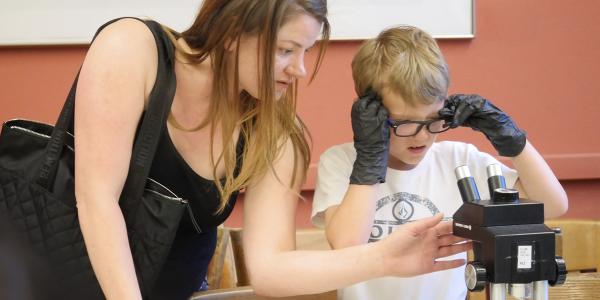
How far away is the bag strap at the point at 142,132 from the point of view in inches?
45.7

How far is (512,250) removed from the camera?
84 cm

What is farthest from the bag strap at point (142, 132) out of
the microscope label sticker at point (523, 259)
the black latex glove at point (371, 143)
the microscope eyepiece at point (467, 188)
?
the microscope label sticker at point (523, 259)

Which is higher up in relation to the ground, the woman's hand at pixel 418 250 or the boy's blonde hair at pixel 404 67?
the boy's blonde hair at pixel 404 67

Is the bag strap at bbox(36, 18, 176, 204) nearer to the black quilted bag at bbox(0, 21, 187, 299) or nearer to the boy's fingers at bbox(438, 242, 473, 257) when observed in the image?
the black quilted bag at bbox(0, 21, 187, 299)

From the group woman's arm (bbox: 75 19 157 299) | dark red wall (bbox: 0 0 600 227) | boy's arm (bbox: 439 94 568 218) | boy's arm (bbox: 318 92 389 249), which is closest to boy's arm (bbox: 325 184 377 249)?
boy's arm (bbox: 318 92 389 249)

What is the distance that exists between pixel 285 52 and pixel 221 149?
23cm

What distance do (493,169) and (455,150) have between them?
674 mm

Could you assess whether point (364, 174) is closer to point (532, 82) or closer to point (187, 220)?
point (187, 220)

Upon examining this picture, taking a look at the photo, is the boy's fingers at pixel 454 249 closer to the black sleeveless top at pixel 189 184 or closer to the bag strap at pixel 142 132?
the black sleeveless top at pixel 189 184

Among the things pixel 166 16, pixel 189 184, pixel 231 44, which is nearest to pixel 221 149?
pixel 189 184

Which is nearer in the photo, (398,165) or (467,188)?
(467,188)

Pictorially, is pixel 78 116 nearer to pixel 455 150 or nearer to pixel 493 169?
pixel 493 169

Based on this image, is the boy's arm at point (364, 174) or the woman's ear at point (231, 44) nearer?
the woman's ear at point (231, 44)

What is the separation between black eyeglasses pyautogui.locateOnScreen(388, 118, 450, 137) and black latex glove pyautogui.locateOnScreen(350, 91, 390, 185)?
0.8 inches
